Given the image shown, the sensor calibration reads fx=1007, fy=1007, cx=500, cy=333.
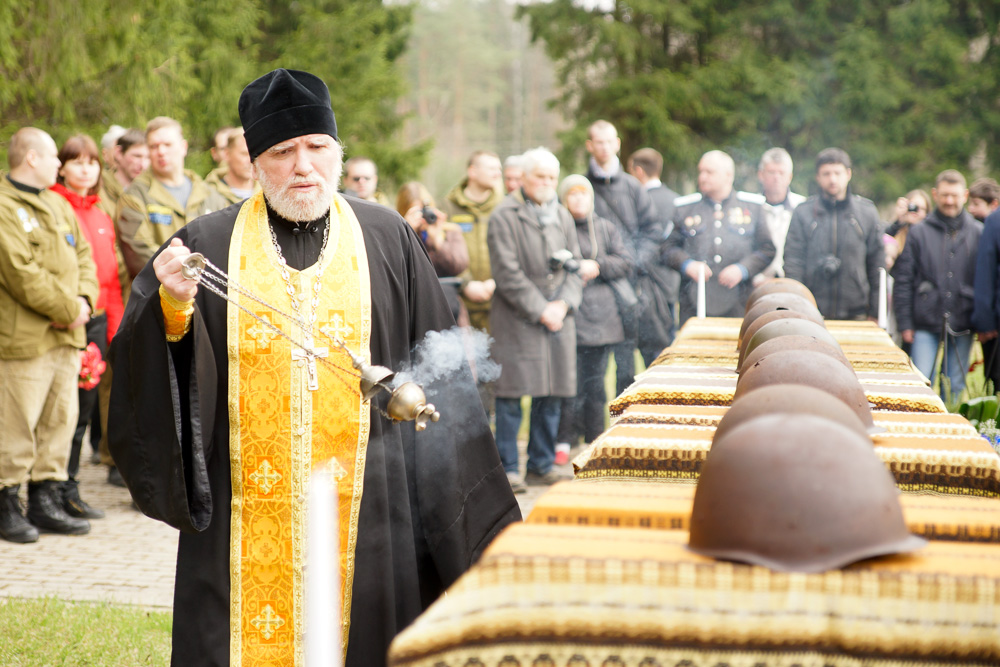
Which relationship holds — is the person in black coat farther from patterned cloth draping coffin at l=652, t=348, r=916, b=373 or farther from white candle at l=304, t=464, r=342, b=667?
white candle at l=304, t=464, r=342, b=667

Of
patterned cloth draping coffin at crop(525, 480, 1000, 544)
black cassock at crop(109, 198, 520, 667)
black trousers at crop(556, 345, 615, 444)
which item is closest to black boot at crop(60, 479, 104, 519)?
black trousers at crop(556, 345, 615, 444)

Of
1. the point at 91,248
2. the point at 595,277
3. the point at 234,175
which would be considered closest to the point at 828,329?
the point at 595,277

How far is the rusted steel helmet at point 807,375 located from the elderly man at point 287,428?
2.96 ft

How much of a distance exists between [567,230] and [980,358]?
12.8 ft

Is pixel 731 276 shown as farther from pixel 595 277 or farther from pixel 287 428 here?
pixel 287 428

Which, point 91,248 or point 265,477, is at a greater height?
point 91,248

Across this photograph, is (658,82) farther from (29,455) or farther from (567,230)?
(29,455)

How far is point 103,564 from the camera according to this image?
17.6ft

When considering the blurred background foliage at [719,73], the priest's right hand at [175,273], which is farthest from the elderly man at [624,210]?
the blurred background foliage at [719,73]

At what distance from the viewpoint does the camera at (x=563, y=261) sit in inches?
278

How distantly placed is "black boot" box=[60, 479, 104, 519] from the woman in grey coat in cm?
264

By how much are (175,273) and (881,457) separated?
1932 millimetres

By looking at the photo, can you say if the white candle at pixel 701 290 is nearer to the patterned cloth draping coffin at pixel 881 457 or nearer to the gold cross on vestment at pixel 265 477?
the patterned cloth draping coffin at pixel 881 457

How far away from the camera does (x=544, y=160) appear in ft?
23.1
